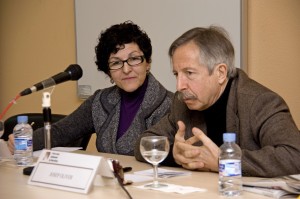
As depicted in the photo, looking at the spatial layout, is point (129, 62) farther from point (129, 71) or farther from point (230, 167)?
point (230, 167)

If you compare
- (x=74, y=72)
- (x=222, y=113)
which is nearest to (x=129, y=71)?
(x=222, y=113)

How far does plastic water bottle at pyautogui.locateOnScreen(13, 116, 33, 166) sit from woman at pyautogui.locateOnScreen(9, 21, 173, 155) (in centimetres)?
42

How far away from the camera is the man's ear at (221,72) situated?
7.77 ft

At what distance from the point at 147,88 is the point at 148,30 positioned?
102 cm

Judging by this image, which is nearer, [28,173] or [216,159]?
[216,159]

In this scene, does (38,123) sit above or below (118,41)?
below

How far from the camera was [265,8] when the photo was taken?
131 inches

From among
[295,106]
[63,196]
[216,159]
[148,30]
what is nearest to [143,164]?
[216,159]

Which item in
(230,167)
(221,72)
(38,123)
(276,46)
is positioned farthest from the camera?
(38,123)

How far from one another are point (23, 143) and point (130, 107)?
797 millimetres

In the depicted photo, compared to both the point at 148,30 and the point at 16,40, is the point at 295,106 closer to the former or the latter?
the point at 148,30

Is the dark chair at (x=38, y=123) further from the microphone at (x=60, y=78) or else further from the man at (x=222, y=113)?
the microphone at (x=60, y=78)

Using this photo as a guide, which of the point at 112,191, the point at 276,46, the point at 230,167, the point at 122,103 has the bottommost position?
the point at 112,191

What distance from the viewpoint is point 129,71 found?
3.04m
